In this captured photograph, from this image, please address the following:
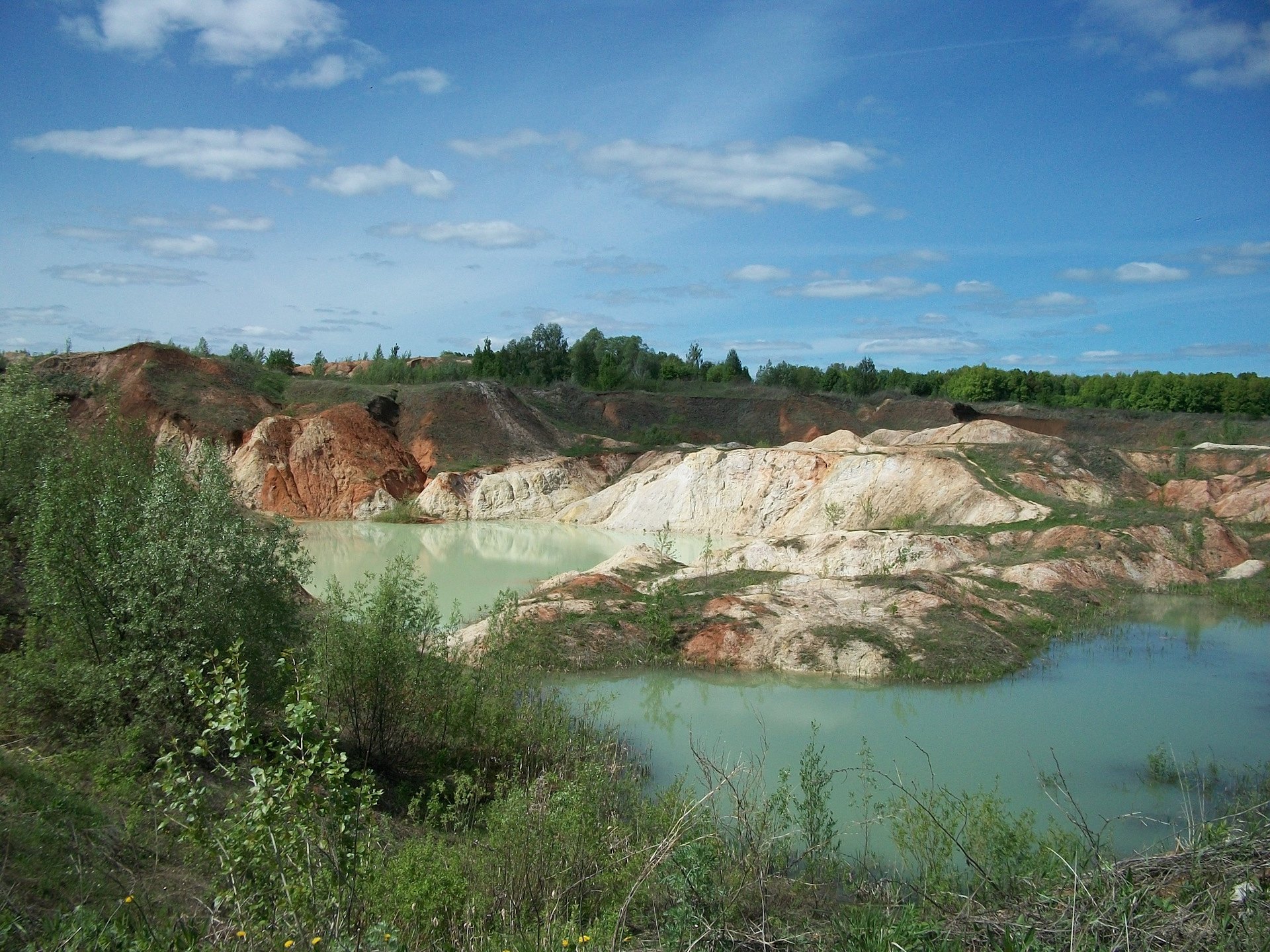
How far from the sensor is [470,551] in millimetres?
36531

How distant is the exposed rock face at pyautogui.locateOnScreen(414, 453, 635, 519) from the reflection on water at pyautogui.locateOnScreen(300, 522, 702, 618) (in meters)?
2.13

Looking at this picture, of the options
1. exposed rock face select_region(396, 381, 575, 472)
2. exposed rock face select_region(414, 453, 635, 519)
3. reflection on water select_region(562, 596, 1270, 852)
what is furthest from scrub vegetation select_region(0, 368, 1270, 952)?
exposed rock face select_region(396, 381, 575, 472)

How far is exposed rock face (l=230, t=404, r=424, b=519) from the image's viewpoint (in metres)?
51.1

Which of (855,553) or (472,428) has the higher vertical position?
(472,428)

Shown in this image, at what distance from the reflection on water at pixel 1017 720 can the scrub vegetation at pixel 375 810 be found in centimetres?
68

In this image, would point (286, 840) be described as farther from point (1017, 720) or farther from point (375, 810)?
point (1017, 720)

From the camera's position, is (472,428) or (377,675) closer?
(377,675)

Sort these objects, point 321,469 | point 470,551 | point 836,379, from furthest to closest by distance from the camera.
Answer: point 836,379 → point 321,469 → point 470,551

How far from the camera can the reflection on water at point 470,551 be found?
27.9m

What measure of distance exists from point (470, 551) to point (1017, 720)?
25019 millimetres

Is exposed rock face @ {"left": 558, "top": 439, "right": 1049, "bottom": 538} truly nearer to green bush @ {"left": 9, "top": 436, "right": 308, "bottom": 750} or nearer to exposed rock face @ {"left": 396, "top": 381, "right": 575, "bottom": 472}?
exposed rock face @ {"left": 396, "top": 381, "right": 575, "bottom": 472}

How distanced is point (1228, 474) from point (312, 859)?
152 ft

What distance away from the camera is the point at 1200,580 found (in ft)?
91.0

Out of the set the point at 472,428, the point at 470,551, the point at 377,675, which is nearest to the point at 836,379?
the point at 472,428
